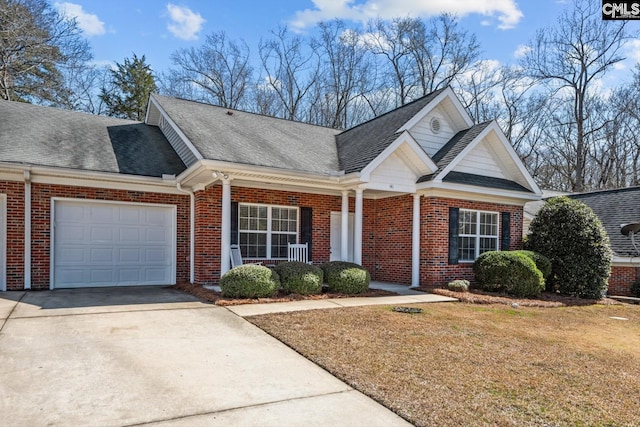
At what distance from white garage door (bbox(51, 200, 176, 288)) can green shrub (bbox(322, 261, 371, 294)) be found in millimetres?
4276

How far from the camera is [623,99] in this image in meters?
26.7

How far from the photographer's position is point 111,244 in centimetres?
1041

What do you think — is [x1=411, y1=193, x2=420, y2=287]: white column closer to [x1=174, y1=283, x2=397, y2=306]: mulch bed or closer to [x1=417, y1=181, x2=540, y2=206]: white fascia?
[x1=417, y1=181, x2=540, y2=206]: white fascia

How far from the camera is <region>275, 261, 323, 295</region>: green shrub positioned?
9086 mm

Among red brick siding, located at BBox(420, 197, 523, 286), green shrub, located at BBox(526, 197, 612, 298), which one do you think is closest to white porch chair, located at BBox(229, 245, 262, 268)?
red brick siding, located at BBox(420, 197, 523, 286)

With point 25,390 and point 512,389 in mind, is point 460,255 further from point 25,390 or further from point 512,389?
point 25,390

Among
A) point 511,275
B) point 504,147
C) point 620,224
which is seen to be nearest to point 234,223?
point 511,275

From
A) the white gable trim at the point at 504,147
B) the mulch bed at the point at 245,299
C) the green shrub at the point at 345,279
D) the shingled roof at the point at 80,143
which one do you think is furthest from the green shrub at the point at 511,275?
the shingled roof at the point at 80,143

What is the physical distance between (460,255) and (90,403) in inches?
421

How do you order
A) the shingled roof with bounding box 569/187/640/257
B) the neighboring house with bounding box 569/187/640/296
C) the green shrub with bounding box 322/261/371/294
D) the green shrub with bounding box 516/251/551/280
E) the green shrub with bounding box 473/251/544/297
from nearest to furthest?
the green shrub with bounding box 322/261/371/294
the green shrub with bounding box 473/251/544/297
the green shrub with bounding box 516/251/551/280
the neighboring house with bounding box 569/187/640/296
the shingled roof with bounding box 569/187/640/257

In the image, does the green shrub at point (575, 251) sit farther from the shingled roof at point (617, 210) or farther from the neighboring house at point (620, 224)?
the shingled roof at point (617, 210)

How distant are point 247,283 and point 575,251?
29.4ft

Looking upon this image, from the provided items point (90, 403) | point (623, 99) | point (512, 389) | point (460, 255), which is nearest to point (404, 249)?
point (460, 255)

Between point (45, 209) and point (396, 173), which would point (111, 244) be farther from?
point (396, 173)
